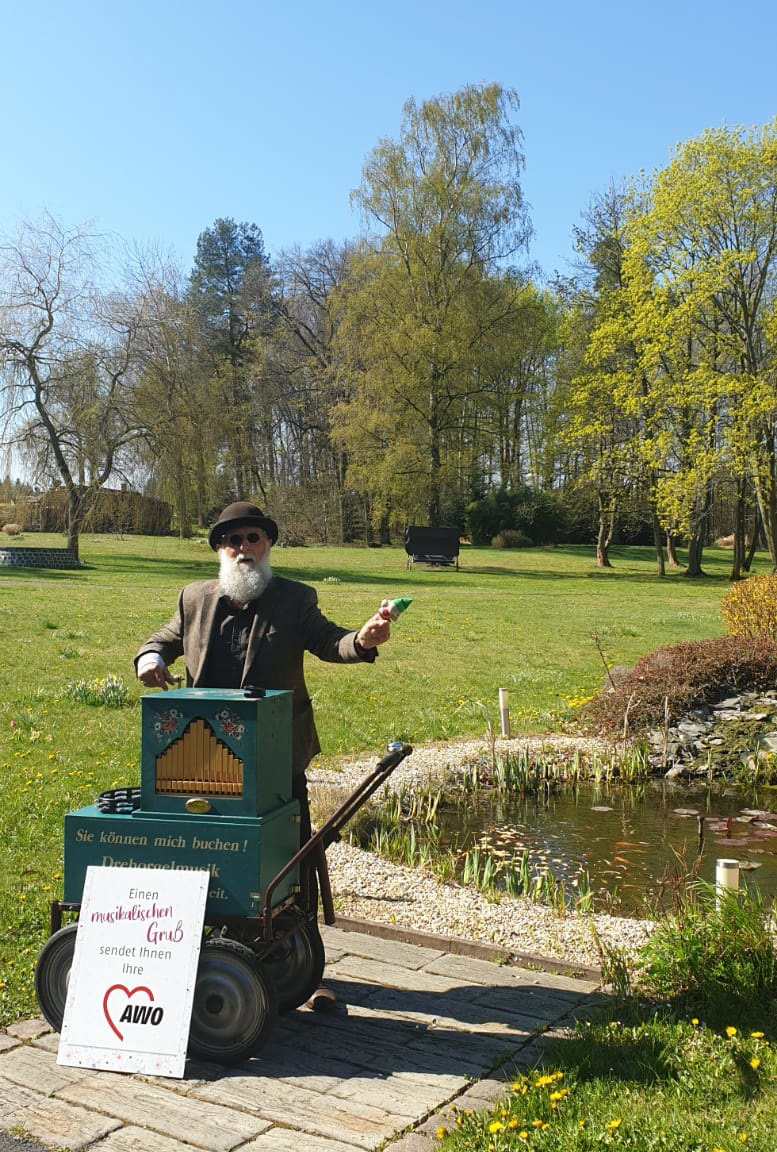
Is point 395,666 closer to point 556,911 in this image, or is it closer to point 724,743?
point 724,743

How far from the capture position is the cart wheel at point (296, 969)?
437cm

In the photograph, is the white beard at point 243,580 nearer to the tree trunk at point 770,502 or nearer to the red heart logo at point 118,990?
the red heart logo at point 118,990

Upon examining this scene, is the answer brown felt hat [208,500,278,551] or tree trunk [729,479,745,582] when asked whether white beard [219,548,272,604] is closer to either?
brown felt hat [208,500,278,551]

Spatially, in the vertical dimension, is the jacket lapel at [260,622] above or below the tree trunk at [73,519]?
below

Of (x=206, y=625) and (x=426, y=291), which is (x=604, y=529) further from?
(x=206, y=625)

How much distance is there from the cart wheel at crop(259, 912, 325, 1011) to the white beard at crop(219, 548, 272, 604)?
134 cm

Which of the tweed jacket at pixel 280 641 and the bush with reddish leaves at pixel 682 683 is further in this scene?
the bush with reddish leaves at pixel 682 683

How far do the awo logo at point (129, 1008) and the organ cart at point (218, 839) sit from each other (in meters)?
0.15

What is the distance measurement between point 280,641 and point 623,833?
Result: 445 centimetres

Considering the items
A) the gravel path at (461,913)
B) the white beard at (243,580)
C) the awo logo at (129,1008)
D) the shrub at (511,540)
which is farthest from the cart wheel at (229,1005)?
the shrub at (511,540)

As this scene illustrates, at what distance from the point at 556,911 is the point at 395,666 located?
9.25m

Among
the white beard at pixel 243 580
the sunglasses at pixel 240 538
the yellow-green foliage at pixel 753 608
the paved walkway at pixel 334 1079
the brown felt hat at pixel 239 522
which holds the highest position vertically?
the brown felt hat at pixel 239 522

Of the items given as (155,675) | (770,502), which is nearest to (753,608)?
(155,675)

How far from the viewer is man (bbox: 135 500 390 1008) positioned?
4516 millimetres
